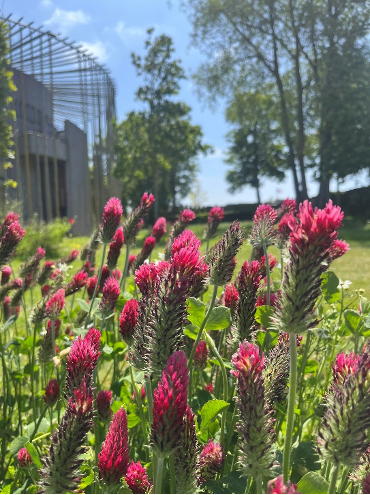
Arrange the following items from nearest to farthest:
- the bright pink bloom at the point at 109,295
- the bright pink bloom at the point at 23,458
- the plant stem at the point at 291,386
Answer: the plant stem at the point at 291,386
the bright pink bloom at the point at 23,458
the bright pink bloom at the point at 109,295

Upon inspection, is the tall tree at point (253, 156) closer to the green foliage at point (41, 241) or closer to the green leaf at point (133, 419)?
the green foliage at point (41, 241)

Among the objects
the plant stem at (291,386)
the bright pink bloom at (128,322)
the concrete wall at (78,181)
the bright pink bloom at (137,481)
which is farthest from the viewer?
the concrete wall at (78,181)

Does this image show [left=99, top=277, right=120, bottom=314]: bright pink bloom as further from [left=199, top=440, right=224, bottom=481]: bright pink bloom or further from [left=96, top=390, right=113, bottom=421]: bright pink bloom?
[left=199, top=440, right=224, bottom=481]: bright pink bloom

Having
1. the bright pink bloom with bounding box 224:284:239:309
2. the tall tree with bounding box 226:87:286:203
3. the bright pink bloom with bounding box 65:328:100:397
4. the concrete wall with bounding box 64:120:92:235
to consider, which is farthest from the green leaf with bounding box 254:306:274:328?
the tall tree with bounding box 226:87:286:203

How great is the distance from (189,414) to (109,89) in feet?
80.9

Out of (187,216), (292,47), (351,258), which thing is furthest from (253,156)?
(187,216)

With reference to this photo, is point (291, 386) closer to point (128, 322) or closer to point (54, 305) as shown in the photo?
point (128, 322)

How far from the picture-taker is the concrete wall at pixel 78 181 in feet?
74.5

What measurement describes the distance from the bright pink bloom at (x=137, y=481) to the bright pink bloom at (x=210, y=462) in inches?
8.3

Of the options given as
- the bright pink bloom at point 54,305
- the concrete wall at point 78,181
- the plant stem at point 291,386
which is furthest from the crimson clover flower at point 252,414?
the concrete wall at point 78,181

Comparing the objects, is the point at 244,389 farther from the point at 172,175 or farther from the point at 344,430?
the point at 172,175

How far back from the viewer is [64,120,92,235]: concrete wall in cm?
2270

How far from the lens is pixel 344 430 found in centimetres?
81

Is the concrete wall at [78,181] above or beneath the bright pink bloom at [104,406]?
above
